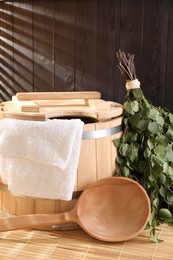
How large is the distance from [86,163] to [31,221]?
296 mm

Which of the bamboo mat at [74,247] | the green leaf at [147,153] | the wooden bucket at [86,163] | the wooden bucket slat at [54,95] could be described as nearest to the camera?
the bamboo mat at [74,247]

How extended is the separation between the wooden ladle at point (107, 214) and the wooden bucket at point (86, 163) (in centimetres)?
5

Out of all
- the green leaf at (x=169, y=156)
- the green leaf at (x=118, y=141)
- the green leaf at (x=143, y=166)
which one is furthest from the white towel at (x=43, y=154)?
the green leaf at (x=169, y=156)

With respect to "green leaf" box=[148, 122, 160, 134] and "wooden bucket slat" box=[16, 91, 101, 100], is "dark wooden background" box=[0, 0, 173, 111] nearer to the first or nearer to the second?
"wooden bucket slat" box=[16, 91, 101, 100]

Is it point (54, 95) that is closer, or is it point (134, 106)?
point (134, 106)

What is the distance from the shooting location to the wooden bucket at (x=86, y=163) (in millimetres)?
1532

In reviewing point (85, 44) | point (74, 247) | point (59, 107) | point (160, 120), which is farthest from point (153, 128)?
point (85, 44)

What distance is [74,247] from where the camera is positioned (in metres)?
1.44

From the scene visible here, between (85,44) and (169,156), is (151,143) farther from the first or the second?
(85,44)

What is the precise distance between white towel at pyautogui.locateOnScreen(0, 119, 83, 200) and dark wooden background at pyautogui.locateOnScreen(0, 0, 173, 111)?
0.73 m

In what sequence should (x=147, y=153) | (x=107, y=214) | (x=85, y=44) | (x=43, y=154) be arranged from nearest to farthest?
(x=43, y=154), (x=107, y=214), (x=147, y=153), (x=85, y=44)

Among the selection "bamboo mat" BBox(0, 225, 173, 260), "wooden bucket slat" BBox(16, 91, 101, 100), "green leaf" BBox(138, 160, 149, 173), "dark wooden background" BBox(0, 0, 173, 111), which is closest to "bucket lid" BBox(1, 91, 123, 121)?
"wooden bucket slat" BBox(16, 91, 101, 100)

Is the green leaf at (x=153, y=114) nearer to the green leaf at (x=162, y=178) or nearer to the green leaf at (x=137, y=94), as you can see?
the green leaf at (x=137, y=94)

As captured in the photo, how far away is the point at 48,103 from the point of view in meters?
1.73
